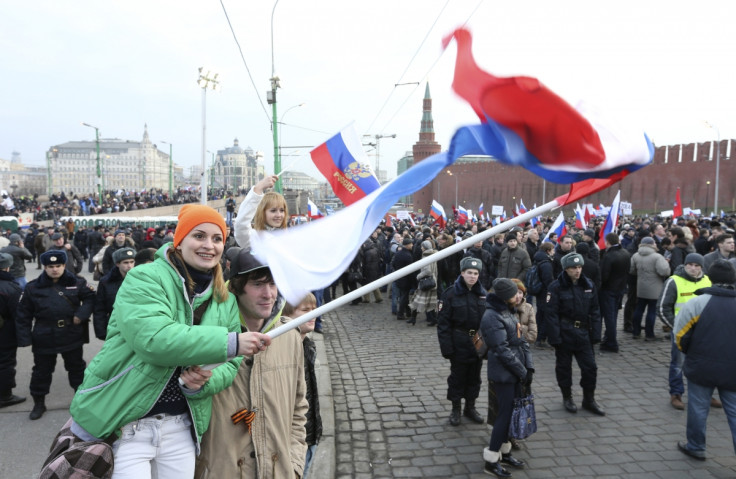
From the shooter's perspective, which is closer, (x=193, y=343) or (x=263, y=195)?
(x=193, y=343)

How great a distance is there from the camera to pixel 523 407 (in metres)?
4.32

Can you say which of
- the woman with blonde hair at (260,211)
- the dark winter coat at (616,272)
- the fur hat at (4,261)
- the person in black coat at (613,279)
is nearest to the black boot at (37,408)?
the fur hat at (4,261)

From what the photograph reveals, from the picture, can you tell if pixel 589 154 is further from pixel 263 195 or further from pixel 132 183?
pixel 132 183

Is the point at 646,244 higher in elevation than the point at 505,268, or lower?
higher

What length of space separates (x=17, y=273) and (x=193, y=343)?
35.6 feet

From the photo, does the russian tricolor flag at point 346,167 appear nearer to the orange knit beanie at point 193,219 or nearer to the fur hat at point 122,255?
the fur hat at point 122,255

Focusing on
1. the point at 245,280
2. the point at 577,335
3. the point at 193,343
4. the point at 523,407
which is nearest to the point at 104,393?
the point at 193,343

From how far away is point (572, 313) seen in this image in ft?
18.2

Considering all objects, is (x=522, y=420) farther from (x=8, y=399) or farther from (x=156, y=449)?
(x=8, y=399)

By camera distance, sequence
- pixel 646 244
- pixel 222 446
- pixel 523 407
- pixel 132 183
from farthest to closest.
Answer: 1. pixel 132 183
2. pixel 646 244
3. pixel 523 407
4. pixel 222 446

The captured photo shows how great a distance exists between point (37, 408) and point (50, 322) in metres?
0.88

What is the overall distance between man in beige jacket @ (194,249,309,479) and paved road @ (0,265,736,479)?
2.10 m

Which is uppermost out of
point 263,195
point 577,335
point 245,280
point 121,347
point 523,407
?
point 263,195

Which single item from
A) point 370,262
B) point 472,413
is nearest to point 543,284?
point 472,413
